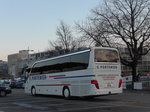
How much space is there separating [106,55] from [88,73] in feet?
5.81

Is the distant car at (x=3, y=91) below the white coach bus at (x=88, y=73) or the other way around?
below

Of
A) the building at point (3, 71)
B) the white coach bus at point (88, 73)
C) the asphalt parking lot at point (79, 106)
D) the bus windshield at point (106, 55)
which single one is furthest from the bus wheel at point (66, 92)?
the building at point (3, 71)

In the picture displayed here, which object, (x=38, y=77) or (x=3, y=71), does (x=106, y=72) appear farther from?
(x=3, y=71)

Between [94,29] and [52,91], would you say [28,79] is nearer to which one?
[52,91]

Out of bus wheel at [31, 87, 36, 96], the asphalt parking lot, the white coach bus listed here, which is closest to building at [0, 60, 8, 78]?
bus wheel at [31, 87, 36, 96]

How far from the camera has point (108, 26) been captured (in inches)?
1256

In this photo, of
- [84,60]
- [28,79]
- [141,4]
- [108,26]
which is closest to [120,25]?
[108,26]

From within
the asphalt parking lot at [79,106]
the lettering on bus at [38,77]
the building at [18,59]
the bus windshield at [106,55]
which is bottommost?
the asphalt parking lot at [79,106]

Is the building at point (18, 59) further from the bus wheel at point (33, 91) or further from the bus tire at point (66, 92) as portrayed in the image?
the bus tire at point (66, 92)

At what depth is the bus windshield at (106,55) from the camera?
665 inches

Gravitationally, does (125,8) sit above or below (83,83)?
above

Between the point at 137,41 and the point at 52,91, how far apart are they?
1520cm

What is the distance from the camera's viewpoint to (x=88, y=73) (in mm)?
16797

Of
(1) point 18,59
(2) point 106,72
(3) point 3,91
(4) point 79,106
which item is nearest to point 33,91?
(3) point 3,91
